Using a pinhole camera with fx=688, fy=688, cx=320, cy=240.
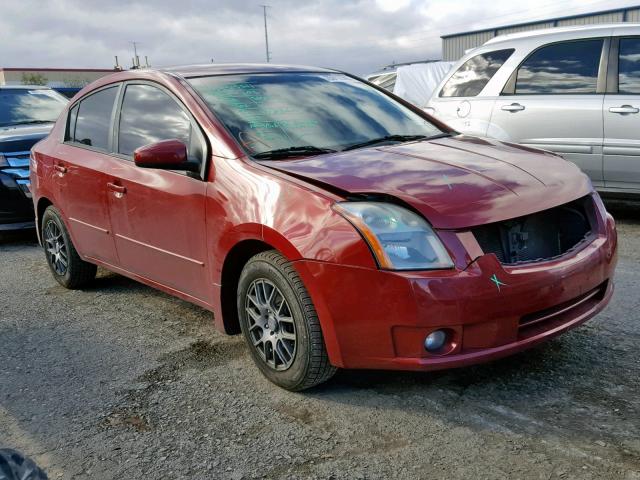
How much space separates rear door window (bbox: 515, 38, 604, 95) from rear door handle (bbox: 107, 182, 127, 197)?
4.25 m

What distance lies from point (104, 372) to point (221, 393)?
764 millimetres

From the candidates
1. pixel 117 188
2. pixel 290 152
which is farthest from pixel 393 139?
pixel 117 188

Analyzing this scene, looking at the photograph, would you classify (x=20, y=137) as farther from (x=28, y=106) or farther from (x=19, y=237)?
(x=28, y=106)

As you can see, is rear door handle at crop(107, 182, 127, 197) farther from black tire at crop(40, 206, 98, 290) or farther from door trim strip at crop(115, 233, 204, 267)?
black tire at crop(40, 206, 98, 290)

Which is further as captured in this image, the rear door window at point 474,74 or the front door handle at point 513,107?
the rear door window at point 474,74

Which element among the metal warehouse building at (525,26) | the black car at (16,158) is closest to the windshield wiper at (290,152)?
the black car at (16,158)

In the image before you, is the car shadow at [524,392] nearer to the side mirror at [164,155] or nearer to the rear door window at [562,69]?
the side mirror at [164,155]

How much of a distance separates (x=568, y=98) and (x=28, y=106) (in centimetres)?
656

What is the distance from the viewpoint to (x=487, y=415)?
2.89 m

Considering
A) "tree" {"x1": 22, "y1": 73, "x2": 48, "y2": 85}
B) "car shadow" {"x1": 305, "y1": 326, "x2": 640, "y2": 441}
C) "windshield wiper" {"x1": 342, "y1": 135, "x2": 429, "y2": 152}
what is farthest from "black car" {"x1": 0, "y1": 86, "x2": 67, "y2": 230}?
"tree" {"x1": 22, "y1": 73, "x2": 48, "y2": 85}

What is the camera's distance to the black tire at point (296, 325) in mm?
2990

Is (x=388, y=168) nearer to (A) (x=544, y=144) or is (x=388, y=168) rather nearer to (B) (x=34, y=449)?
(B) (x=34, y=449)

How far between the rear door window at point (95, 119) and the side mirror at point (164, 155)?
1048 millimetres

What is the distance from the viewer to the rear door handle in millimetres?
4098
